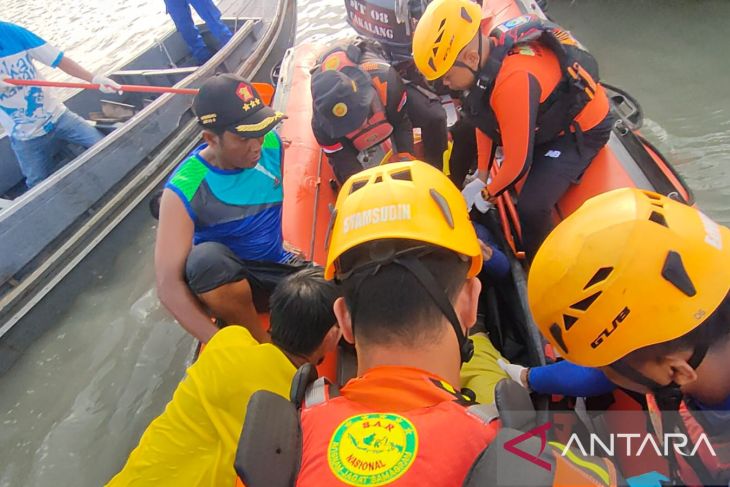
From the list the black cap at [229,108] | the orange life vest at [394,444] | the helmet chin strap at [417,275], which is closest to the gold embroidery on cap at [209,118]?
the black cap at [229,108]

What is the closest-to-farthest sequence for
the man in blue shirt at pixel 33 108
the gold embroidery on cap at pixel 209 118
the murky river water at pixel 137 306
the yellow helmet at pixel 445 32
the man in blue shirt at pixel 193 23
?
the gold embroidery on cap at pixel 209 118 → the yellow helmet at pixel 445 32 → the murky river water at pixel 137 306 → the man in blue shirt at pixel 33 108 → the man in blue shirt at pixel 193 23

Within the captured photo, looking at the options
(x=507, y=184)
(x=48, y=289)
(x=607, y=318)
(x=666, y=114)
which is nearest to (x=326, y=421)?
(x=607, y=318)

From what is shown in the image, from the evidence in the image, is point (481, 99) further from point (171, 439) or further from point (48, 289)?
point (48, 289)

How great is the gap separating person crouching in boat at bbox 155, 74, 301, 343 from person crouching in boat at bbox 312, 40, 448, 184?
419 millimetres

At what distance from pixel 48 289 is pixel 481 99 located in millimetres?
3564

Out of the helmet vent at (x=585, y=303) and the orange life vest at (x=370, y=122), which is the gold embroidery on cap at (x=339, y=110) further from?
the helmet vent at (x=585, y=303)

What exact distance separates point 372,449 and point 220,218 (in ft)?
5.41

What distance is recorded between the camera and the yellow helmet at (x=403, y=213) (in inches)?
44.4

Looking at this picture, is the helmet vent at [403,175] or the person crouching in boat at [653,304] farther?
the helmet vent at [403,175]

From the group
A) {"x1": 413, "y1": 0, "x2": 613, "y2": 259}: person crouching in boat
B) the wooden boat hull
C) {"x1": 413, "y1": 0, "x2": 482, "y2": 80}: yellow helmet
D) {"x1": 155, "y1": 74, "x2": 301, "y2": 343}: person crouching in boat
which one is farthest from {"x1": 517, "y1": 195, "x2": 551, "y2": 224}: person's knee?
the wooden boat hull

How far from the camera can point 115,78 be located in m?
5.23

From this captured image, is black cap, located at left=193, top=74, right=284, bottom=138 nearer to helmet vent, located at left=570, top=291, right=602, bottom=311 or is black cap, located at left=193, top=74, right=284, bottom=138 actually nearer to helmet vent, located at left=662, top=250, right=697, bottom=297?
helmet vent, located at left=570, top=291, right=602, bottom=311

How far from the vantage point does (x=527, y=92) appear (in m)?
2.23

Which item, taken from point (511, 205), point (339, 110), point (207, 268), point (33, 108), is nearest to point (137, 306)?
point (33, 108)
